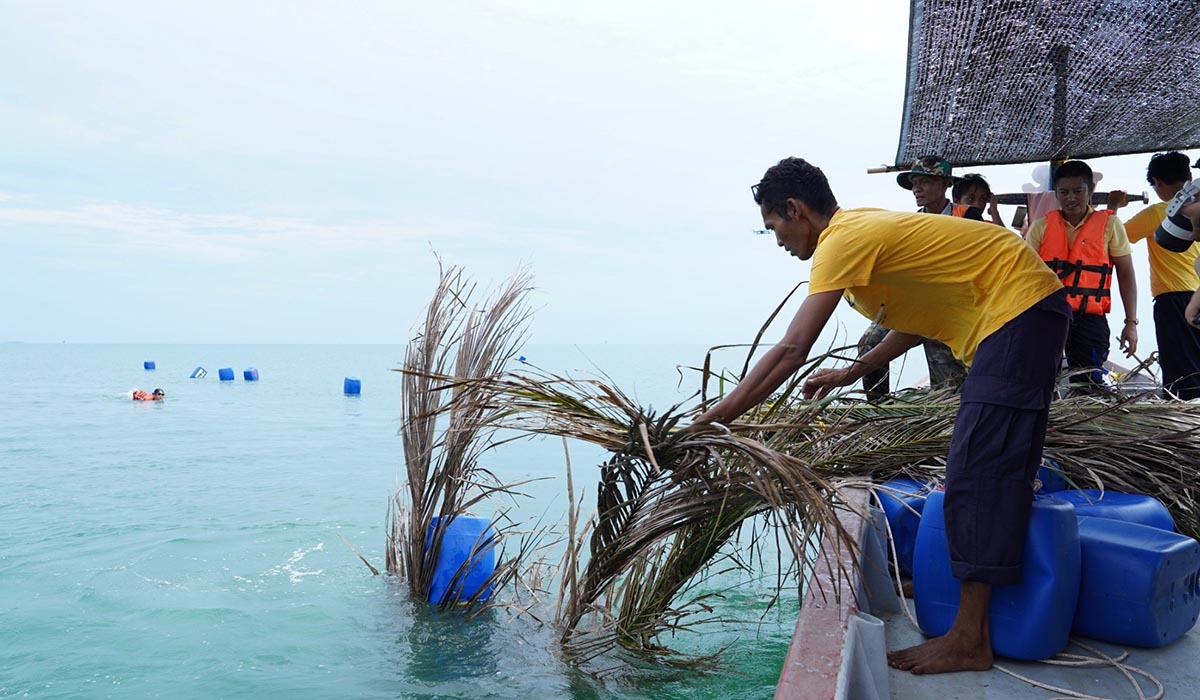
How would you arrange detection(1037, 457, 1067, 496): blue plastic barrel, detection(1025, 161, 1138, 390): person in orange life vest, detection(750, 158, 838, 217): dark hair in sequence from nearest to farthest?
detection(750, 158, 838, 217): dark hair, detection(1037, 457, 1067, 496): blue plastic barrel, detection(1025, 161, 1138, 390): person in orange life vest

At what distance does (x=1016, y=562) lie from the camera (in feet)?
6.17

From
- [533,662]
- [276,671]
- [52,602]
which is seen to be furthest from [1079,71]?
[52,602]

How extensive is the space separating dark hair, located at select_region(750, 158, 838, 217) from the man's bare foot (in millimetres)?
1065

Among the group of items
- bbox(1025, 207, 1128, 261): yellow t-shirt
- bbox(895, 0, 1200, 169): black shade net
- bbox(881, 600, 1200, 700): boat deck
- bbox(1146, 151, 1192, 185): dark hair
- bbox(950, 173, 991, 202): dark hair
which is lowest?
bbox(881, 600, 1200, 700): boat deck

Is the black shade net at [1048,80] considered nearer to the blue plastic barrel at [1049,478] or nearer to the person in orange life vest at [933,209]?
the person in orange life vest at [933,209]

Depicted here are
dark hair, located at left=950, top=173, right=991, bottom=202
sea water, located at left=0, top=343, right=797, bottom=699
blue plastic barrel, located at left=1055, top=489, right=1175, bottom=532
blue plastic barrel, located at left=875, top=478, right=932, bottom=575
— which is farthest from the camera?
dark hair, located at left=950, top=173, right=991, bottom=202

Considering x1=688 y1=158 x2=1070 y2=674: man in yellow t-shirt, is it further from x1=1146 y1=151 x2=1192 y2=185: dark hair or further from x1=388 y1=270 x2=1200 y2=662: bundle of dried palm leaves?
x1=1146 y1=151 x2=1192 y2=185: dark hair

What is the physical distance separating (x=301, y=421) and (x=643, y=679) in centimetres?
1651

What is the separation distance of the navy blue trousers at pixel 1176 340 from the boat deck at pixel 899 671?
3153 millimetres

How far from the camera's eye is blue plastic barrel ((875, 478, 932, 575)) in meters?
2.63

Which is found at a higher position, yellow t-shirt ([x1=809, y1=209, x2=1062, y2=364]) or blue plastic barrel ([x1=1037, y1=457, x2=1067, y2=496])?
yellow t-shirt ([x1=809, y1=209, x2=1062, y2=364])

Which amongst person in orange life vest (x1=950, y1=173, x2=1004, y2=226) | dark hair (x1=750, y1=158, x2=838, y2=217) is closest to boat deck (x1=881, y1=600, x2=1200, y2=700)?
dark hair (x1=750, y1=158, x2=838, y2=217)

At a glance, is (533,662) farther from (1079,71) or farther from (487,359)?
(1079,71)

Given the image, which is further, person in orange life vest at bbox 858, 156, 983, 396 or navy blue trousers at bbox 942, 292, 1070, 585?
person in orange life vest at bbox 858, 156, 983, 396
